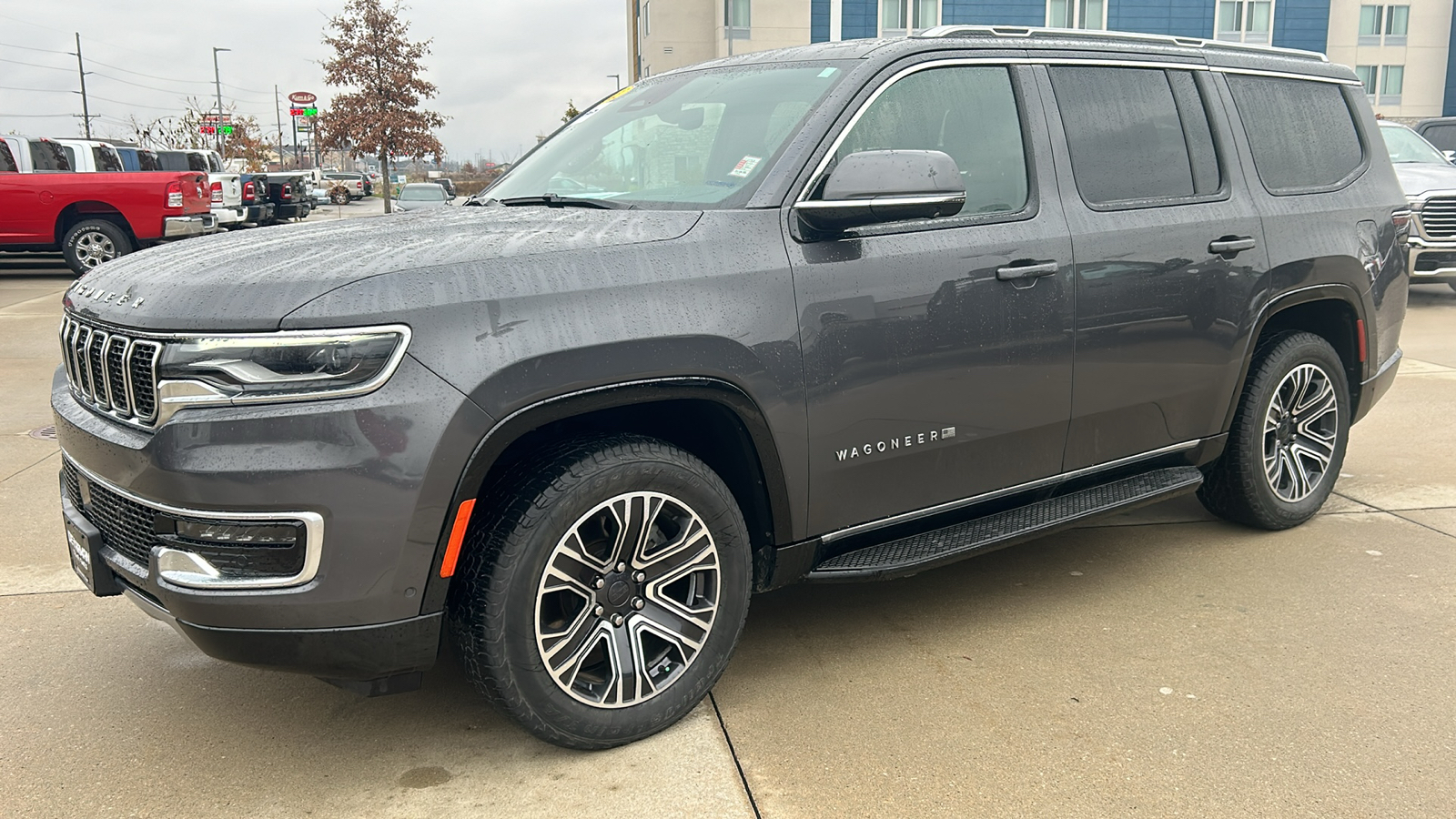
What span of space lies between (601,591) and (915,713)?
3.25 ft

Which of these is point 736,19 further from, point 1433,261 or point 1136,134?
point 1136,134

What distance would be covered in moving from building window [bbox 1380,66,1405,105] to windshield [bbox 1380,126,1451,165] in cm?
4650

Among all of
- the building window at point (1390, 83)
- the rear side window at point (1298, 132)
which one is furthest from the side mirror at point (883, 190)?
the building window at point (1390, 83)

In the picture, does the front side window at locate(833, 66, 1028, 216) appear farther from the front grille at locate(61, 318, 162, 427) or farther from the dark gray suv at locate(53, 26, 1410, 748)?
the front grille at locate(61, 318, 162, 427)

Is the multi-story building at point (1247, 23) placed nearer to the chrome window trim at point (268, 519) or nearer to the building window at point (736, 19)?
the building window at point (736, 19)

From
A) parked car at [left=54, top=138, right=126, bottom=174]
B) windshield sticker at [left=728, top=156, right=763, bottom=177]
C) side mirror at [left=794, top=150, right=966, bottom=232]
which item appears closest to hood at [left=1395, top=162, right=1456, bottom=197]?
side mirror at [left=794, top=150, right=966, bottom=232]

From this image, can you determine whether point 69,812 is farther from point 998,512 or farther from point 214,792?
point 998,512

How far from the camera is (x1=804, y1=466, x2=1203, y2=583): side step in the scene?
3.47 meters

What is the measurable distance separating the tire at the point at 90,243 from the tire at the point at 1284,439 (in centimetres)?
1442

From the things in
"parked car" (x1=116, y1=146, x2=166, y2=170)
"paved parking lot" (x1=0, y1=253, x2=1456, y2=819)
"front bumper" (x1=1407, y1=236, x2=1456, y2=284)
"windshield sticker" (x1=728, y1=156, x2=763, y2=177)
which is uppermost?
"parked car" (x1=116, y1=146, x2=166, y2=170)

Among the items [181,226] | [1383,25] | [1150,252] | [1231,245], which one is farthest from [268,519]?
[1383,25]

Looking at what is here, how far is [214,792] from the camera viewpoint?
2.93 m

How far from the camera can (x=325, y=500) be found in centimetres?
256

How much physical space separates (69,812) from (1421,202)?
13.1 metres
